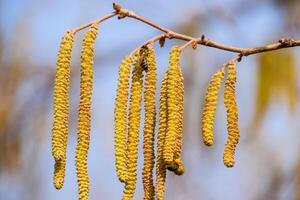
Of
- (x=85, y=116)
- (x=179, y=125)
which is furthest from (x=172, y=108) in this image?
(x=85, y=116)

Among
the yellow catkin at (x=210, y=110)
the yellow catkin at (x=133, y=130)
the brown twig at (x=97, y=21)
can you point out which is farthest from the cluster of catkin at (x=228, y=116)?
the brown twig at (x=97, y=21)

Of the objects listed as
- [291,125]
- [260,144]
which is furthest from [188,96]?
[260,144]

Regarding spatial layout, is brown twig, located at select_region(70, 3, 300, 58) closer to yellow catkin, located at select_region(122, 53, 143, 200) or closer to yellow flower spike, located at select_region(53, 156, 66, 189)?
yellow catkin, located at select_region(122, 53, 143, 200)

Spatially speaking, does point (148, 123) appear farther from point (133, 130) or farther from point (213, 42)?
point (213, 42)

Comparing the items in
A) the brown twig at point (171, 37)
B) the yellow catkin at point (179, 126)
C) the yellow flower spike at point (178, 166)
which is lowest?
the yellow flower spike at point (178, 166)

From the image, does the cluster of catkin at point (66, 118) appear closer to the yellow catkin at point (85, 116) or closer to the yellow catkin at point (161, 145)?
the yellow catkin at point (85, 116)

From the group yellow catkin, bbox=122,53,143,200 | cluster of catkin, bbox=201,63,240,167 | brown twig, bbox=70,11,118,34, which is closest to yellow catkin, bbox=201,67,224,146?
cluster of catkin, bbox=201,63,240,167
